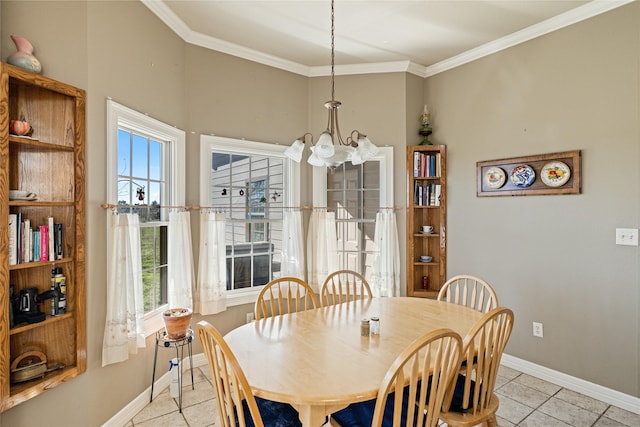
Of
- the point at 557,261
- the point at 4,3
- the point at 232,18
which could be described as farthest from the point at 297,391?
the point at 232,18

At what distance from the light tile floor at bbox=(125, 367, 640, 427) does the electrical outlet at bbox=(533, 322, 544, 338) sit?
0.39 meters

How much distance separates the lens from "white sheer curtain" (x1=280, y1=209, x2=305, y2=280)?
3.61 metres

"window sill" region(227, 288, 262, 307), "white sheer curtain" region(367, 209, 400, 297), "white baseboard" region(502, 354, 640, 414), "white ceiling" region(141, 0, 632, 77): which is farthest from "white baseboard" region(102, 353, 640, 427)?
"white ceiling" region(141, 0, 632, 77)

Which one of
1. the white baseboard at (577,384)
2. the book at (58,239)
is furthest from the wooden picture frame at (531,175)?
the book at (58,239)

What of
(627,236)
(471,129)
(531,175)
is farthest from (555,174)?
(471,129)

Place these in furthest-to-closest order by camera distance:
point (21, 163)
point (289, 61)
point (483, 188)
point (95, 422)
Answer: point (289, 61) → point (483, 188) → point (95, 422) → point (21, 163)

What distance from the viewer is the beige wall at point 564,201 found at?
2574mm

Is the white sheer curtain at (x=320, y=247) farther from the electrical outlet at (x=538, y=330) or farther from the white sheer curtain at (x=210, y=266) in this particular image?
the electrical outlet at (x=538, y=330)

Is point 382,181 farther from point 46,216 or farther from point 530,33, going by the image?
point 46,216

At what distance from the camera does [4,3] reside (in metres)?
1.76

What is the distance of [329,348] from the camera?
180 cm

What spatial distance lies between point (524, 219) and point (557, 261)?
0.44 m

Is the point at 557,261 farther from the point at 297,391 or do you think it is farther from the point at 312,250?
the point at 297,391

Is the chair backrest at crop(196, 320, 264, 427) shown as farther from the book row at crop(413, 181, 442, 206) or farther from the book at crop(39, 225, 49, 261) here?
the book row at crop(413, 181, 442, 206)
